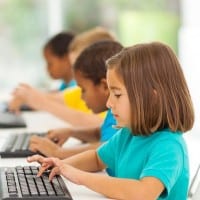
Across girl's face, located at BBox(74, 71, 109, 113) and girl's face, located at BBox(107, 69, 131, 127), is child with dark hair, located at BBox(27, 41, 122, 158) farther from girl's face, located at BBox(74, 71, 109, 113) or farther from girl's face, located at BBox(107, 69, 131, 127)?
girl's face, located at BBox(107, 69, 131, 127)

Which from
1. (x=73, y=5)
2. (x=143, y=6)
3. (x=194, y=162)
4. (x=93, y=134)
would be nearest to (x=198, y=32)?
(x=143, y=6)

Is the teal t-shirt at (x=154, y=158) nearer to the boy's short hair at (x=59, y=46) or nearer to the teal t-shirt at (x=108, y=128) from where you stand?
the teal t-shirt at (x=108, y=128)

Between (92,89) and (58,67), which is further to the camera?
(58,67)

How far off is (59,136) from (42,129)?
50cm

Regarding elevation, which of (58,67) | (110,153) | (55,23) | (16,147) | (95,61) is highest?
(95,61)

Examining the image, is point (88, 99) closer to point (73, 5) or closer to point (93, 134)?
point (93, 134)

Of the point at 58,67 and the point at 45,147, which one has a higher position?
the point at 45,147

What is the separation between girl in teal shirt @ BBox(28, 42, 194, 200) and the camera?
151 cm

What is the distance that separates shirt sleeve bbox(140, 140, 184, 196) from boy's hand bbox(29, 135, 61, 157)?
551mm

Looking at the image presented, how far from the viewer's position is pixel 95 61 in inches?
87.0

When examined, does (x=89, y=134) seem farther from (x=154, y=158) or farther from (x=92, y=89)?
(x=154, y=158)

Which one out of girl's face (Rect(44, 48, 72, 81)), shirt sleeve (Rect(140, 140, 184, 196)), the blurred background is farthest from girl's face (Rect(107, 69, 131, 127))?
the blurred background

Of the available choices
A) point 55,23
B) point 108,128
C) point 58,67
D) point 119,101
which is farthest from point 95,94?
point 55,23

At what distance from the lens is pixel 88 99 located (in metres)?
2.16
